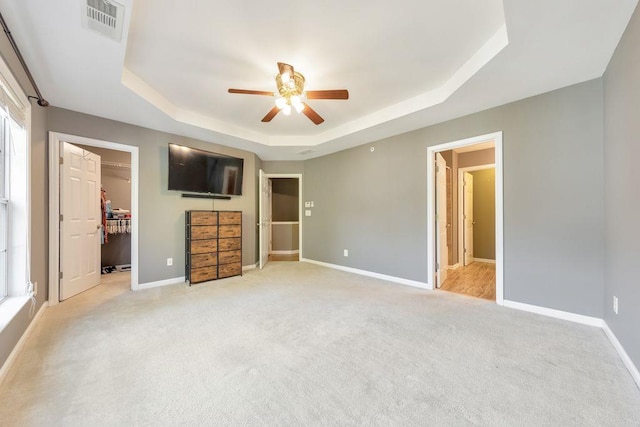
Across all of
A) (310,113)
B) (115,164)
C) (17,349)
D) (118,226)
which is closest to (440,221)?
(310,113)

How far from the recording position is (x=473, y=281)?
158 inches

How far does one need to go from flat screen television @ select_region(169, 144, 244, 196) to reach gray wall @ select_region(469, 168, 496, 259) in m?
5.44

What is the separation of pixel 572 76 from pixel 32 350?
5.14 m

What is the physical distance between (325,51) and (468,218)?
510 centimetres

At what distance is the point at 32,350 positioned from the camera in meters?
1.92

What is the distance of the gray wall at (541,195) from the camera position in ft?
7.74

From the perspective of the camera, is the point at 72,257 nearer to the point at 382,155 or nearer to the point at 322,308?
the point at 322,308

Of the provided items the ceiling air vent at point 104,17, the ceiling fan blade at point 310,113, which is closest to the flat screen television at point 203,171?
the ceiling air vent at point 104,17

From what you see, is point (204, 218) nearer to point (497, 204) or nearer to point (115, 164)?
point (115, 164)

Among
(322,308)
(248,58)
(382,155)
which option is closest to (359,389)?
(322,308)

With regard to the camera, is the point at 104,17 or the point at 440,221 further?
the point at 440,221

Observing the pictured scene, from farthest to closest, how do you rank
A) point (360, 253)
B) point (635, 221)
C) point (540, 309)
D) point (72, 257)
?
point (360, 253), point (72, 257), point (540, 309), point (635, 221)

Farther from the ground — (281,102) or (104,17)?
(104,17)

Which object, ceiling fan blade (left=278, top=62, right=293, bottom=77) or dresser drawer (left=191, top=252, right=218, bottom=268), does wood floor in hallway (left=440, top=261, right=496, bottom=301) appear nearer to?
ceiling fan blade (left=278, top=62, right=293, bottom=77)
